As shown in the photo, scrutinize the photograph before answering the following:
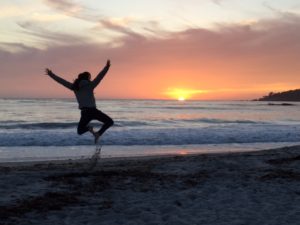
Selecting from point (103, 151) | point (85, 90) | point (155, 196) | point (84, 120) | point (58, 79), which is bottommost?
point (103, 151)

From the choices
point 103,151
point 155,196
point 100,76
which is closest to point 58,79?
point 100,76

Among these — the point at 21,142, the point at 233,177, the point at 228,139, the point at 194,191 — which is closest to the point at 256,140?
the point at 228,139

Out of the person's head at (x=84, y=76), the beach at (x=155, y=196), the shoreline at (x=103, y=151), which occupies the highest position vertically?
the person's head at (x=84, y=76)

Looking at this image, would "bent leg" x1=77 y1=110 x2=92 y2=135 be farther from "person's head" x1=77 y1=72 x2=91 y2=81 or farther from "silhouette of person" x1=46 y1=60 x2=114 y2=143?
"person's head" x1=77 y1=72 x2=91 y2=81

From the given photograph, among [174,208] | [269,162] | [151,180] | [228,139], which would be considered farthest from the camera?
[228,139]

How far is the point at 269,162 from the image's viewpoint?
11312mm

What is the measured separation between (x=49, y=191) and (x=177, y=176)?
8.92 feet

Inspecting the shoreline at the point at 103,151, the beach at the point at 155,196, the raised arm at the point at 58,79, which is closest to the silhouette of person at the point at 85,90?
the raised arm at the point at 58,79

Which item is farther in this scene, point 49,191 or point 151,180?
point 151,180

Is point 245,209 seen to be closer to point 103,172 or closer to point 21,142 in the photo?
point 103,172

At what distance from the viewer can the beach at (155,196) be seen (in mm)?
6117

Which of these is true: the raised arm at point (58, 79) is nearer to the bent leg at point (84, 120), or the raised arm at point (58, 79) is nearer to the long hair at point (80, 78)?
the long hair at point (80, 78)

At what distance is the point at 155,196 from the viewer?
289 inches

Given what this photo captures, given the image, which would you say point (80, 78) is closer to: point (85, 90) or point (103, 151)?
point (85, 90)
